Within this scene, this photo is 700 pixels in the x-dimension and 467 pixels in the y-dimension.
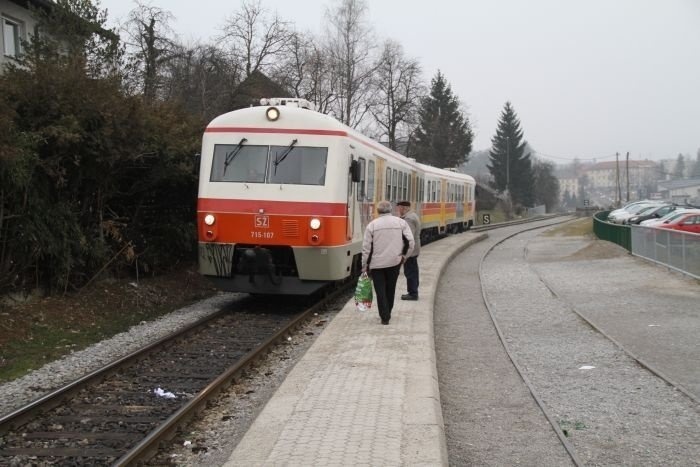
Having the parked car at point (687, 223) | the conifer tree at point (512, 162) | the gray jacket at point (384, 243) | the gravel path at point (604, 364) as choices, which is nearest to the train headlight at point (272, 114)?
the gray jacket at point (384, 243)

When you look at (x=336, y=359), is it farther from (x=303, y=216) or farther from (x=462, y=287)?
(x=462, y=287)

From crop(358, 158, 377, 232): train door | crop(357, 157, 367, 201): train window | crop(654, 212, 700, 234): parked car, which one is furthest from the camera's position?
crop(654, 212, 700, 234): parked car

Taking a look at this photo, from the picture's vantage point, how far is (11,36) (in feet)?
75.7

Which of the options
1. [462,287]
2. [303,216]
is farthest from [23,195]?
[462,287]

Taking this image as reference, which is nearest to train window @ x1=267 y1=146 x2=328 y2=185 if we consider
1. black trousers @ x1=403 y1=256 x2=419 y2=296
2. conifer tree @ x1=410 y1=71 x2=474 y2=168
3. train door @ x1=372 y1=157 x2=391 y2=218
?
black trousers @ x1=403 y1=256 x2=419 y2=296

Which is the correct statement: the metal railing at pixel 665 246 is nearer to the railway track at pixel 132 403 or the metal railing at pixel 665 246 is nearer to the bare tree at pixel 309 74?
the railway track at pixel 132 403

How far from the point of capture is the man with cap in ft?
35.2

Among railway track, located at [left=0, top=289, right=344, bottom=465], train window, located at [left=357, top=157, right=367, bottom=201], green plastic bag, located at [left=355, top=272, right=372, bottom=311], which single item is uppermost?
train window, located at [left=357, top=157, right=367, bottom=201]

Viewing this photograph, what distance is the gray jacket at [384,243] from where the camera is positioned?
29.6ft

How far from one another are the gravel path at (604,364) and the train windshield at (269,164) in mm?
3984

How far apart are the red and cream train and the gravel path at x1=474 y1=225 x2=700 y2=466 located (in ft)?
10.8

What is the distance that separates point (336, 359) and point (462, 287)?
8660 millimetres

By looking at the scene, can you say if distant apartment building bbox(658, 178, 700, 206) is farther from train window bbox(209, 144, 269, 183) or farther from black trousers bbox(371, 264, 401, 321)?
black trousers bbox(371, 264, 401, 321)

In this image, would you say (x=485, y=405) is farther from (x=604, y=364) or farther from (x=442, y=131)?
(x=442, y=131)
